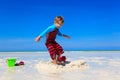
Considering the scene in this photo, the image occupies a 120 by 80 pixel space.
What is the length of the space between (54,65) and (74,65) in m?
0.51

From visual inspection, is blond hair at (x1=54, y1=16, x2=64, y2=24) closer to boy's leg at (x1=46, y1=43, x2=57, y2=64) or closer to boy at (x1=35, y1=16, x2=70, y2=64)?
boy at (x1=35, y1=16, x2=70, y2=64)

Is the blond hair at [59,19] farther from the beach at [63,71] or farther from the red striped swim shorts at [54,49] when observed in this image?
the beach at [63,71]

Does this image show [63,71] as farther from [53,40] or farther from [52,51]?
[53,40]

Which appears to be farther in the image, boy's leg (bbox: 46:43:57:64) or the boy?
boy's leg (bbox: 46:43:57:64)

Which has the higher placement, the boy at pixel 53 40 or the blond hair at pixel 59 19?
the blond hair at pixel 59 19

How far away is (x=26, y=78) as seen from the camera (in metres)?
4.95

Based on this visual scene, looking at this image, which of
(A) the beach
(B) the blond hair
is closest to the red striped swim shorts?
(A) the beach

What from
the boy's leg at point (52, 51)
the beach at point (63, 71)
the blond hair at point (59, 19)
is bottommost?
the beach at point (63, 71)

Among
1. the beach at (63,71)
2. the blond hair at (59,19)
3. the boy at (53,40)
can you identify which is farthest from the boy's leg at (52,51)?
the blond hair at (59,19)

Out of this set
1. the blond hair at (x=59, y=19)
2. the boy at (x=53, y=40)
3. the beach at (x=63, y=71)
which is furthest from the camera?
the boy at (x=53, y=40)

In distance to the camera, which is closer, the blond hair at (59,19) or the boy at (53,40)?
the blond hair at (59,19)

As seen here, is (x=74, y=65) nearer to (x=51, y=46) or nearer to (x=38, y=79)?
(x=51, y=46)

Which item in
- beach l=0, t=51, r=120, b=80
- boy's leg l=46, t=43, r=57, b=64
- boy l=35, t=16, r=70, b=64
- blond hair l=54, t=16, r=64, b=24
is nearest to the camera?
beach l=0, t=51, r=120, b=80

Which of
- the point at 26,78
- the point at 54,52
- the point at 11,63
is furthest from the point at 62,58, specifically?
the point at 26,78
